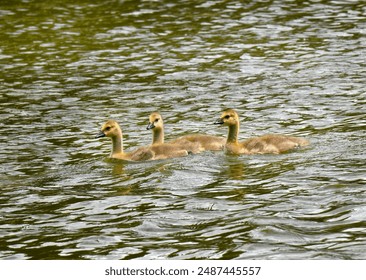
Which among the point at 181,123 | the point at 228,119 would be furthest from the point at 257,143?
the point at 181,123

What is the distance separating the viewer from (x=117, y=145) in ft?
54.1

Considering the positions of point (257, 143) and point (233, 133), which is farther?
point (233, 133)

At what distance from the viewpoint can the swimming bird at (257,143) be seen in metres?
15.9

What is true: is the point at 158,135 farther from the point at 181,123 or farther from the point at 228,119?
the point at 181,123

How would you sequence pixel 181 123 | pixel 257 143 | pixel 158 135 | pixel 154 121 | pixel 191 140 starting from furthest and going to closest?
pixel 181 123 < pixel 158 135 < pixel 154 121 < pixel 191 140 < pixel 257 143

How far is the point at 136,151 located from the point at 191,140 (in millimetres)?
853

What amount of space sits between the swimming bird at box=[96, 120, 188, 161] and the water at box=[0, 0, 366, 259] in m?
0.18

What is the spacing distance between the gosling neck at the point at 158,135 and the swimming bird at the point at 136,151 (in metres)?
0.43

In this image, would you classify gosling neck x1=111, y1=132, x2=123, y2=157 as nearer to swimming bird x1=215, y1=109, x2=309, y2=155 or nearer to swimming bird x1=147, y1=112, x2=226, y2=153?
swimming bird x1=147, y1=112, x2=226, y2=153

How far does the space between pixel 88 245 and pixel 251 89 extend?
914 centimetres

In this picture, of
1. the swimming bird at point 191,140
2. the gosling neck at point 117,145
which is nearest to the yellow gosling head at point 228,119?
the swimming bird at point 191,140

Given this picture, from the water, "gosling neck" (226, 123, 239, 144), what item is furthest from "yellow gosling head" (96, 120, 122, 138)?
"gosling neck" (226, 123, 239, 144)

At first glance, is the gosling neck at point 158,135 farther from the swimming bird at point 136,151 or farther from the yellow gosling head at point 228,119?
the yellow gosling head at point 228,119
